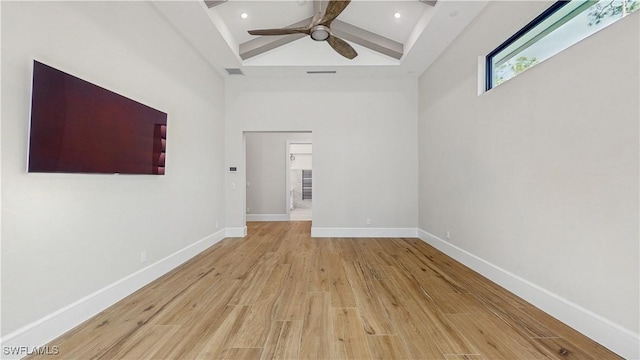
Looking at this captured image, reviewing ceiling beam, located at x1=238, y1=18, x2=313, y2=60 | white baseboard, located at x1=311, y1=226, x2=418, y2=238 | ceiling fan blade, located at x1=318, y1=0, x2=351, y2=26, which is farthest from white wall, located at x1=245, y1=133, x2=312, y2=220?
ceiling fan blade, located at x1=318, y1=0, x2=351, y2=26

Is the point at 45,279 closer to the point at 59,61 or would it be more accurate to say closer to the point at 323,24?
the point at 59,61

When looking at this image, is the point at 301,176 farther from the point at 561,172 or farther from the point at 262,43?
the point at 561,172

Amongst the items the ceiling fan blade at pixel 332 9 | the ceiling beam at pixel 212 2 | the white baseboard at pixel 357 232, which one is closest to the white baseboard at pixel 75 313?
the white baseboard at pixel 357 232

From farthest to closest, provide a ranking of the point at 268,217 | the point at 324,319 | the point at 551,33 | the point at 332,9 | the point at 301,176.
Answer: the point at 301,176, the point at 268,217, the point at 332,9, the point at 551,33, the point at 324,319

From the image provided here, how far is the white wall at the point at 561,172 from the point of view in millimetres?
1684

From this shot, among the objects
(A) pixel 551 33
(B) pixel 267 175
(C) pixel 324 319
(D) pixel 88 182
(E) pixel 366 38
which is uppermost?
(E) pixel 366 38

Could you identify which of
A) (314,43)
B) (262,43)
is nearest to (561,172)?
(314,43)

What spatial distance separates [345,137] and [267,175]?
3186mm

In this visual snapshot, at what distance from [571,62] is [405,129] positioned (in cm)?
330

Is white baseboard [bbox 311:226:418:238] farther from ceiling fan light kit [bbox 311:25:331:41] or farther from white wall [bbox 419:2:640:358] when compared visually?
ceiling fan light kit [bbox 311:25:331:41]

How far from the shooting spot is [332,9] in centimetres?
292

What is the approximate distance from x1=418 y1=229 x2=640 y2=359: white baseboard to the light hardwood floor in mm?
65

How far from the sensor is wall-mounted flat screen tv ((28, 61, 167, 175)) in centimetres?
175

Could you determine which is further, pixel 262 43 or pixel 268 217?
pixel 268 217
